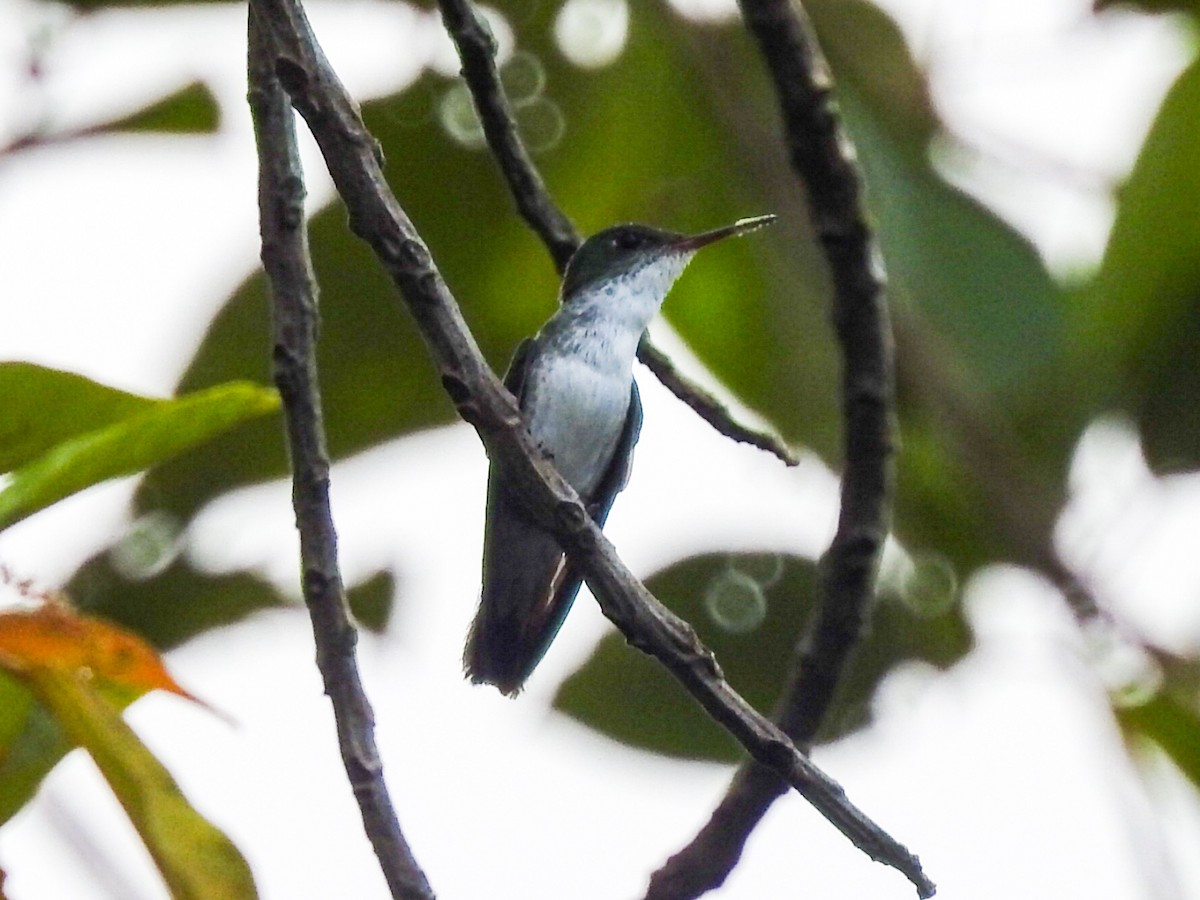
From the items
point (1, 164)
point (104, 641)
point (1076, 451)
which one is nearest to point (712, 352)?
point (1076, 451)

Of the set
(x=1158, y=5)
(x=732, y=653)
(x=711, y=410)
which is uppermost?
(x=1158, y=5)

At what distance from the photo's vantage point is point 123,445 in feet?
6.88

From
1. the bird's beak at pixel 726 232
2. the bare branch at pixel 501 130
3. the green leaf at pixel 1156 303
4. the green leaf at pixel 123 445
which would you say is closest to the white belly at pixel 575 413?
the bird's beak at pixel 726 232

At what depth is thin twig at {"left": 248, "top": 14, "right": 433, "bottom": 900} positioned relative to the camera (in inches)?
82.7

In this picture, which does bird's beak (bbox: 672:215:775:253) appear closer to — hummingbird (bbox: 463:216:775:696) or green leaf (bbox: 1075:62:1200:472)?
hummingbird (bbox: 463:216:775:696)

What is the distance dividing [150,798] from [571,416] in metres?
2.19

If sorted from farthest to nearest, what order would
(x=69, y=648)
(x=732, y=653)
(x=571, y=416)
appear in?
(x=571, y=416)
(x=732, y=653)
(x=69, y=648)

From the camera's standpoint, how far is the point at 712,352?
3258 mm

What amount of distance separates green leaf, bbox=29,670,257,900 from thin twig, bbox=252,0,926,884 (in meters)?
0.55

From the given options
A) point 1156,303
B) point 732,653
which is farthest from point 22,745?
point 1156,303

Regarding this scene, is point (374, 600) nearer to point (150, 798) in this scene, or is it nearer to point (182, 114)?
point (182, 114)

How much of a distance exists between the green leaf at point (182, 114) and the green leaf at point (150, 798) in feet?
4.49

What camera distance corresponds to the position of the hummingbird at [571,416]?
12.2 feet

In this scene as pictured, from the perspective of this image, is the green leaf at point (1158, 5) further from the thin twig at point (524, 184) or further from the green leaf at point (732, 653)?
the green leaf at point (732, 653)
